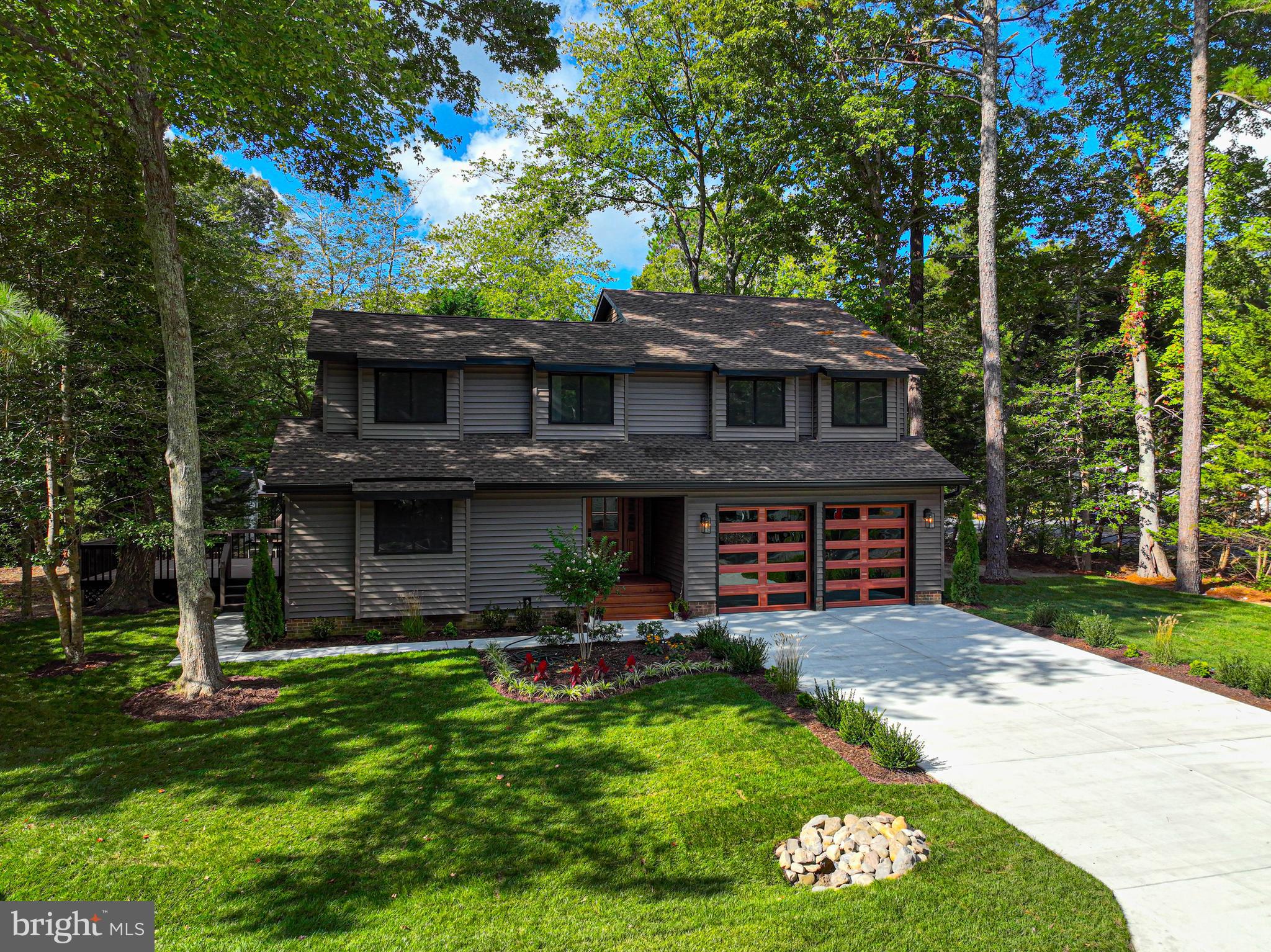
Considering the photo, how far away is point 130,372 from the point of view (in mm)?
12148

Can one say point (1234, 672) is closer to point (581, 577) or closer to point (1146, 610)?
point (1146, 610)

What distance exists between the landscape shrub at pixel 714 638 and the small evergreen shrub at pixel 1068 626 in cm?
624

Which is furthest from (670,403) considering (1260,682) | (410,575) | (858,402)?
(1260,682)

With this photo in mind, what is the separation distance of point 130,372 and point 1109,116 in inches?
1078

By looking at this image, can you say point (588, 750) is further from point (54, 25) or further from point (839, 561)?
point (54, 25)

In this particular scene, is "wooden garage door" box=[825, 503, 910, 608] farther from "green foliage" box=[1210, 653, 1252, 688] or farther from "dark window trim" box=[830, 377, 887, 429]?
"green foliage" box=[1210, 653, 1252, 688]

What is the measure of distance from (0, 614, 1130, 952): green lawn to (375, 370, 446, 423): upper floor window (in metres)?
6.48

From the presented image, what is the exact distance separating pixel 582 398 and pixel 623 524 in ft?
11.2


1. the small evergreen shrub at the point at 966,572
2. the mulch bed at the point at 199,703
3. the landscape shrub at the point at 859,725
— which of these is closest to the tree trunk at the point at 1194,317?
the small evergreen shrub at the point at 966,572

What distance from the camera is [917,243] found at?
2098 centimetres

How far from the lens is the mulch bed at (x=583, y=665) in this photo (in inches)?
351

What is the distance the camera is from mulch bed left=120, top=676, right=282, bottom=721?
27.0 feet

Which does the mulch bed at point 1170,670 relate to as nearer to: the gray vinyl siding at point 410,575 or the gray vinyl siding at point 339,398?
the gray vinyl siding at point 410,575

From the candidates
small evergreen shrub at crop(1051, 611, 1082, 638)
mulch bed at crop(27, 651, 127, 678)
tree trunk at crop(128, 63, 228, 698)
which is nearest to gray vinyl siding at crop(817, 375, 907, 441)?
small evergreen shrub at crop(1051, 611, 1082, 638)
